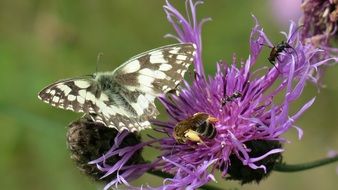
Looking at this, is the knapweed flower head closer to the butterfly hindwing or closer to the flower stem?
the flower stem

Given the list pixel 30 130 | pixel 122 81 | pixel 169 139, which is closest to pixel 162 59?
pixel 122 81

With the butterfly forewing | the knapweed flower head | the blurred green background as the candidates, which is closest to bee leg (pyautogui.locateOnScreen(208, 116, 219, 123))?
the knapweed flower head

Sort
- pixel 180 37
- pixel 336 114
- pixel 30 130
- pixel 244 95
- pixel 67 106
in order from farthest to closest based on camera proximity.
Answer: pixel 336 114
pixel 30 130
pixel 180 37
pixel 244 95
pixel 67 106

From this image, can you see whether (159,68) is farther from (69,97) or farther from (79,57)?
(79,57)

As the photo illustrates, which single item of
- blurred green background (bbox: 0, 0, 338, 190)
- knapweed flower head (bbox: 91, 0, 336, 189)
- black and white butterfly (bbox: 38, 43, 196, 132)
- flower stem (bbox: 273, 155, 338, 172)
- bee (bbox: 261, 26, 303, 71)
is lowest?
blurred green background (bbox: 0, 0, 338, 190)

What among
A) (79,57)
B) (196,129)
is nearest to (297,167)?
(196,129)

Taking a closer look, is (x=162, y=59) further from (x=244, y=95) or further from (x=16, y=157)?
(x=16, y=157)

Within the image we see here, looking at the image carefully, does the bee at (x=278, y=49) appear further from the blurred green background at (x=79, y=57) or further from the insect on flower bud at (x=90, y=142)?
the blurred green background at (x=79, y=57)
